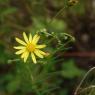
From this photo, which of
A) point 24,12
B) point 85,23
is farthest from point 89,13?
point 24,12

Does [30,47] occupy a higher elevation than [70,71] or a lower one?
higher

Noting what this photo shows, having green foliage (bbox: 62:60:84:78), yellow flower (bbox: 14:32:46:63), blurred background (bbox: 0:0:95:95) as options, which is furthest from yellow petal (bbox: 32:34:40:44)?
green foliage (bbox: 62:60:84:78)

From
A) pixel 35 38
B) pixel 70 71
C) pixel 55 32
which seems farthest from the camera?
pixel 70 71

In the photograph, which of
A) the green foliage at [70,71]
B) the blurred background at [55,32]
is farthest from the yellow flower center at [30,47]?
the green foliage at [70,71]

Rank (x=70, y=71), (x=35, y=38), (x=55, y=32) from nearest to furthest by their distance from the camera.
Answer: (x=35, y=38)
(x=55, y=32)
(x=70, y=71)

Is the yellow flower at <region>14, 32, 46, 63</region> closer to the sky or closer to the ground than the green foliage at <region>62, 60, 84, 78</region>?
closer to the sky

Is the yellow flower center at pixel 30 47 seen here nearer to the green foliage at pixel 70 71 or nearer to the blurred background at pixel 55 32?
the blurred background at pixel 55 32

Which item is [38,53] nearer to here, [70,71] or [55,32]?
[55,32]

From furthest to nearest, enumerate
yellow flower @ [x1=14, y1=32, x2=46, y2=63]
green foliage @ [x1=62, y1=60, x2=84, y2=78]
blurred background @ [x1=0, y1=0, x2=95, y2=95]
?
green foliage @ [x1=62, y1=60, x2=84, y2=78], blurred background @ [x1=0, y1=0, x2=95, y2=95], yellow flower @ [x1=14, y1=32, x2=46, y2=63]

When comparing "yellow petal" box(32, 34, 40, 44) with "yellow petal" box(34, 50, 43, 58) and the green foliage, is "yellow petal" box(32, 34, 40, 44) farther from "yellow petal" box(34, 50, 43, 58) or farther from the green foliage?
the green foliage

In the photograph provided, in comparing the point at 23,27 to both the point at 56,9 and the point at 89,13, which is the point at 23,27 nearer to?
the point at 56,9

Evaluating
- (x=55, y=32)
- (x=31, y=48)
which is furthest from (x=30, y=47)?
(x=55, y=32)

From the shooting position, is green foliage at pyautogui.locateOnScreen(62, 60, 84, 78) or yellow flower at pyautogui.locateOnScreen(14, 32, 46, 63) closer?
yellow flower at pyautogui.locateOnScreen(14, 32, 46, 63)
